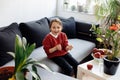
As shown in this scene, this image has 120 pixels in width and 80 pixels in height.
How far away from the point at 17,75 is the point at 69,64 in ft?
4.38

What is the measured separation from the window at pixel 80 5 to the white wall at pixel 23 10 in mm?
284

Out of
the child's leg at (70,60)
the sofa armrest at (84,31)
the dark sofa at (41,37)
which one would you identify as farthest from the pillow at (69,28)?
the child's leg at (70,60)

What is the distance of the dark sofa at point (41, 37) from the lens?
6.49ft

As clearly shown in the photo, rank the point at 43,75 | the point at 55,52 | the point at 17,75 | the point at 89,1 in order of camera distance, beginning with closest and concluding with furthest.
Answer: the point at 17,75 → the point at 43,75 → the point at 55,52 → the point at 89,1

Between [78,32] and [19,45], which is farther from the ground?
[19,45]

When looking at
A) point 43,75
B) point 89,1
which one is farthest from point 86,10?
point 43,75

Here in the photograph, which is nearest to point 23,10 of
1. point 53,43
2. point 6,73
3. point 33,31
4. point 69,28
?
point 33,31

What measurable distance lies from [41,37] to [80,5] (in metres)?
1.21

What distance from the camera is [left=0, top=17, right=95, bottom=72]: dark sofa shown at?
198cm

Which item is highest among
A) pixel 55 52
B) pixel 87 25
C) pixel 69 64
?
pixel 87 25

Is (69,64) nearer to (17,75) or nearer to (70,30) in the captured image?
(70,30)

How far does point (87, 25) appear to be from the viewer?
3.05m

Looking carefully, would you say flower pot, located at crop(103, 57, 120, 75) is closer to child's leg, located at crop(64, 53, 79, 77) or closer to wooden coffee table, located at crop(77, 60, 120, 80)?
wooden coffee table, located at crop(77, 60, 120, 80)

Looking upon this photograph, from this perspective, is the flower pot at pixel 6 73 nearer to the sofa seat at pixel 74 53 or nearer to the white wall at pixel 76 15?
the sofa seat at pixel 74 53
